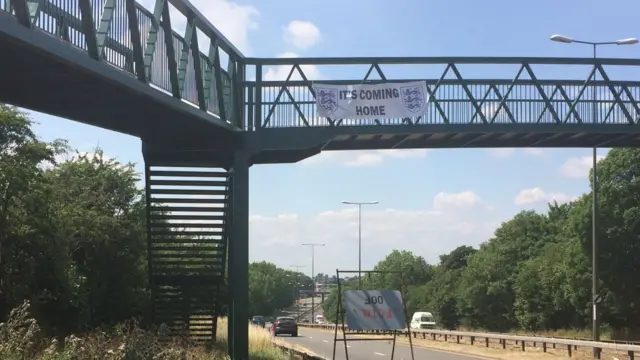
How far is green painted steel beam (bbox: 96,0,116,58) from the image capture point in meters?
10.6

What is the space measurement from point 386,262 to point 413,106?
403 feet

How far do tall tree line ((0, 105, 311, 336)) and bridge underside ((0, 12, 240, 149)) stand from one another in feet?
12.3

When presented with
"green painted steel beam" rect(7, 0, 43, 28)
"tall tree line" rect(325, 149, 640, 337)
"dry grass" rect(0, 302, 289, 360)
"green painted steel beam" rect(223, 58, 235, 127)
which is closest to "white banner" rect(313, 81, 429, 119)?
"green painted steel beam" rect(223, 58, 235, 127)

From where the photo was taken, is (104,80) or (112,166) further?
(112,166)

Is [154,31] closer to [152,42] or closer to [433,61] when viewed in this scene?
[152,42]

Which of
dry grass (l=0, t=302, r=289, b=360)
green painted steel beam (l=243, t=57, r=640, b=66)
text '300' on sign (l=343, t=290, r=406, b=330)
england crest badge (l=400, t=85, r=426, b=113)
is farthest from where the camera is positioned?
england crest badge (l=400, t=85, r=426, b=113)

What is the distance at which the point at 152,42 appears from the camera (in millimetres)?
12789

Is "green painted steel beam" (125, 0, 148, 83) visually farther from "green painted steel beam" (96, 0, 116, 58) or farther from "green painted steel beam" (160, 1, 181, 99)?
"green painted steel beam" (160, 1, 181, 99)

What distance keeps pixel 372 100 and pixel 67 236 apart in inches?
346

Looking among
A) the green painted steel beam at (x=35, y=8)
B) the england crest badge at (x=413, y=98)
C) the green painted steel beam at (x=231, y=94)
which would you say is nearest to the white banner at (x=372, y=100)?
the england crest badge at (x=413, y=98)

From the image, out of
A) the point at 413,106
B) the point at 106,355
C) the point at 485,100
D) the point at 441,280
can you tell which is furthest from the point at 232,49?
the point at 441,280

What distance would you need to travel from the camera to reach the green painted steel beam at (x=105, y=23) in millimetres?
10648

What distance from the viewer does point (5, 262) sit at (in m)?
18.4

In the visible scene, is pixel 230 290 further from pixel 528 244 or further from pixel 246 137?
pixel 528 244
